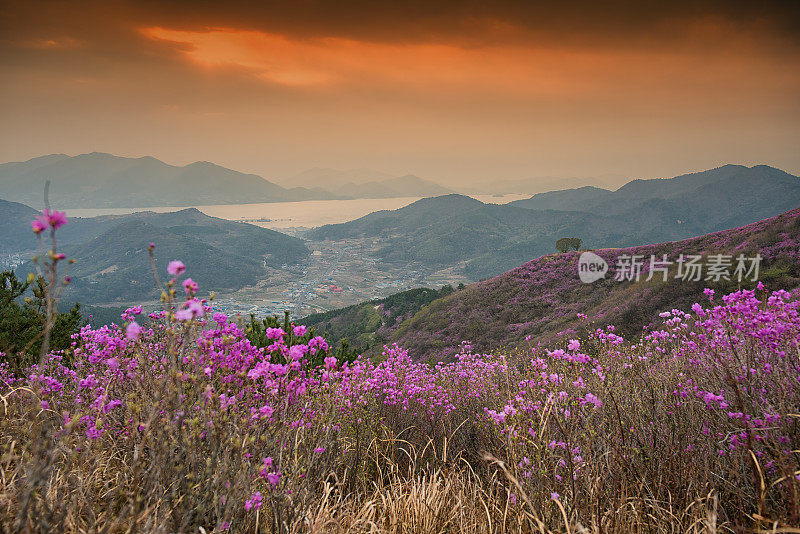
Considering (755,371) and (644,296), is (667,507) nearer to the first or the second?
(755,371)

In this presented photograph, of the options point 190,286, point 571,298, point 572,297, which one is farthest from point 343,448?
point 572,297

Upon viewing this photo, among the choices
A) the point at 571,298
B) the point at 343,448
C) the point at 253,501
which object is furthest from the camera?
the point at 571,298

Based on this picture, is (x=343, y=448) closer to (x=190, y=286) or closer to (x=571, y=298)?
(x=190, y=286)

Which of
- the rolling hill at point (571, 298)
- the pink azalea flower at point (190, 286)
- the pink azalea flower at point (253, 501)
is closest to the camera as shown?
the pink azalea flower at point (253, 501)

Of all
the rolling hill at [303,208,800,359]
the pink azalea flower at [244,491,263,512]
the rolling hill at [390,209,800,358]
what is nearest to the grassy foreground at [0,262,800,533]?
the pink azalea flower at [244,491,263,512]

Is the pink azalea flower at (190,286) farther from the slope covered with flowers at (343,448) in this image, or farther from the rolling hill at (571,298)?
the rolling hill at (571,298)

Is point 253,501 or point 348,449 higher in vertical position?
point 253,501

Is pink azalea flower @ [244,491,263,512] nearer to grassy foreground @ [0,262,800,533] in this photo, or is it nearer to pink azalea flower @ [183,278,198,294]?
grassy foreground @ [0,262,800,533]

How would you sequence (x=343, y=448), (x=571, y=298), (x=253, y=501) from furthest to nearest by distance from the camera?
(x=571, y=298) → (x=343, y=448) → (x=253, y=501)

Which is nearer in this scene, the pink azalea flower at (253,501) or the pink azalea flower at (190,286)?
the pink azalea flower at (253,501)

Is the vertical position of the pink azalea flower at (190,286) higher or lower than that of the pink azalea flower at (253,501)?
higher

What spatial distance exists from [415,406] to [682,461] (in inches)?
113

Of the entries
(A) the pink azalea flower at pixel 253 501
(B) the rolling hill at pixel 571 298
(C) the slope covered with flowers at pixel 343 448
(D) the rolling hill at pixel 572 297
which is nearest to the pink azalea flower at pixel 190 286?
(C) the slope covered with flowers at pixel 343 448

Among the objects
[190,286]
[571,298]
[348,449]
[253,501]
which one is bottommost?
[571,298]
